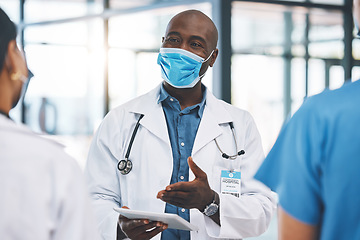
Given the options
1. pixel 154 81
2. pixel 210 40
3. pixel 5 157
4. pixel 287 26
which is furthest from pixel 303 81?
pixel 5 157

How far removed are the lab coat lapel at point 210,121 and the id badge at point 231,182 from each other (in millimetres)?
132

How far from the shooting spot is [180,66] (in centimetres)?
162

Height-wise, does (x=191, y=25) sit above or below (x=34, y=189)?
above

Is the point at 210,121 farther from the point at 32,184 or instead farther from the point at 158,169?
the point at 32,184

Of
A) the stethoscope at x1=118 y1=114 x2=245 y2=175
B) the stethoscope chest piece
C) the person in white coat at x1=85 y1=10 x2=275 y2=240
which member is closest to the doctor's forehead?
the person in white coat at x1=85 y1=10 x2=275 y2=240

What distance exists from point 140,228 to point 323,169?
2.33 feet

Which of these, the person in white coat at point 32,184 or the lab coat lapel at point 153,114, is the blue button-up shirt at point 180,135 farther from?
the person in white coat at point 32,184

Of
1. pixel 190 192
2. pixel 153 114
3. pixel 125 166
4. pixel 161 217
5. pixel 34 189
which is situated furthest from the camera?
pixel 153 114

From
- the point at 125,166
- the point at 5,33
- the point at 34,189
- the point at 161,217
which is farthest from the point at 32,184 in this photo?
the point at 125,166

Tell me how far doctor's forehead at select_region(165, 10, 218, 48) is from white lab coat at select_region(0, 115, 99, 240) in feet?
3.06

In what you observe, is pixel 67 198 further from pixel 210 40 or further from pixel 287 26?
pixel 287 26

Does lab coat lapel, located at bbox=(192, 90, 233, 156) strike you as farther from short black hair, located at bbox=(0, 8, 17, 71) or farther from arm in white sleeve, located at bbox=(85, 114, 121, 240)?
short black hair, located at bbox=(0, 8, 17, 71)

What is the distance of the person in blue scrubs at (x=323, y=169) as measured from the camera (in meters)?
0.80

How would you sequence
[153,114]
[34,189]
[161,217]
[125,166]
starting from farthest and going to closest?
[153,114] < [125,166] < [161,217] < [34,189]
